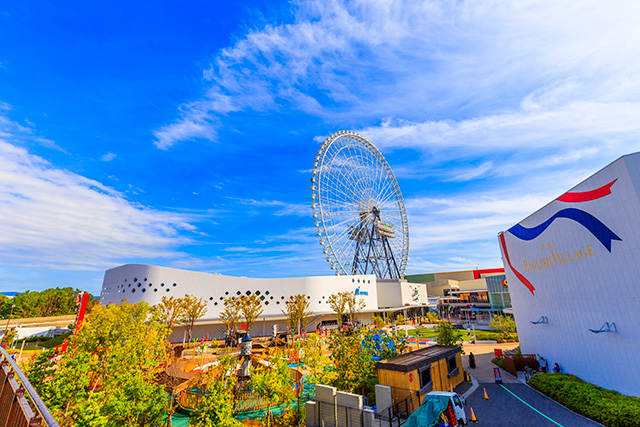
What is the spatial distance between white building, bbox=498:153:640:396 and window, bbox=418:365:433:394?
29.7 feet

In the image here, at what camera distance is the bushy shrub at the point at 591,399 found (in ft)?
37.7

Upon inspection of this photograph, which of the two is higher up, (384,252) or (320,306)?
(384,252)

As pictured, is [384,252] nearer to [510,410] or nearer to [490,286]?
[490,286]

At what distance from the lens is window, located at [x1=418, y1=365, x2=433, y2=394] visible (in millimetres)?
14828

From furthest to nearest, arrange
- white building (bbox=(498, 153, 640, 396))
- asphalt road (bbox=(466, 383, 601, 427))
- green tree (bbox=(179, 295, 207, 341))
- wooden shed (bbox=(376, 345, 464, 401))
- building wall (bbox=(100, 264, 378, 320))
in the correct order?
1. building wall (bbox=(100, 264, 378, 320))
2. green tree (bbox=(179, 295, 207, 341))
3. wooden shed (bbox=(376, 345, 464, 401))
4. white building (bbox=(498, 153, 640, 396))
5. asphalt road (bbox=(466, 383, 601, 427))

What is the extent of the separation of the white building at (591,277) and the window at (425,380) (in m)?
9.05

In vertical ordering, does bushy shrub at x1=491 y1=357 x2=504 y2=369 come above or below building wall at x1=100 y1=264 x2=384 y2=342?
below

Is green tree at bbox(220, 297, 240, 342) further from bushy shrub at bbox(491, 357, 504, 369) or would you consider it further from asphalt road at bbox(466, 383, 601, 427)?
bushy shrub at bbox(491, 357, 504, 369)

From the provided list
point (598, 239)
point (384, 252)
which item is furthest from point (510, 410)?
point (384, 252)

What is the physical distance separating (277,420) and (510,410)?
1146 centimetres

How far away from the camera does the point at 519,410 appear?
14.4 m

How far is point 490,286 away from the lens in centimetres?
6538

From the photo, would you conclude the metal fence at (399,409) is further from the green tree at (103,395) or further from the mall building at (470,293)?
the mall building at (470,293)

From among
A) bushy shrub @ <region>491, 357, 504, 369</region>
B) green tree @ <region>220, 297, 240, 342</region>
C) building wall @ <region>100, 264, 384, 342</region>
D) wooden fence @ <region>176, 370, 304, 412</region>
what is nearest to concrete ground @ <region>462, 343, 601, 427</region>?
bushy shrub @ <region>491, 357, 504, 369</region>
